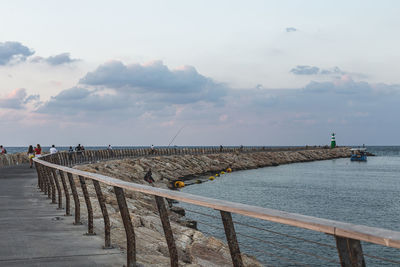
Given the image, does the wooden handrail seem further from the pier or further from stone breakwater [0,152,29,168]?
stone breakwater [0,152,29,168]

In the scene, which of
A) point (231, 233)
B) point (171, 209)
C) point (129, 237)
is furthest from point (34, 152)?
point (231, 233)

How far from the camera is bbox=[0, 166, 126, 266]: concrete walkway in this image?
A: 17.9 feet

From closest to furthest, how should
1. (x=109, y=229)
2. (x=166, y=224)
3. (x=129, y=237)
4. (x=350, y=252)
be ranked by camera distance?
(x=350, y=252) → (x=166, y=224) → (x=129, y=237) → (x=109, y=229)

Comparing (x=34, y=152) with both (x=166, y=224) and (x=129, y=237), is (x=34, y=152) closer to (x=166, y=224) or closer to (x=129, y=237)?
(x=129, y=237)

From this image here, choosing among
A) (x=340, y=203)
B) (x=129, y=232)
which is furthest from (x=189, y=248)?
(x=340, y=203)

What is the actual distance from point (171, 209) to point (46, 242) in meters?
14.9

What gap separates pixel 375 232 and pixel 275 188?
37.5 meters

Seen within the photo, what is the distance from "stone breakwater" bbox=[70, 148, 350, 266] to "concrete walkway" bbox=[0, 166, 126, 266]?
1.75 feet

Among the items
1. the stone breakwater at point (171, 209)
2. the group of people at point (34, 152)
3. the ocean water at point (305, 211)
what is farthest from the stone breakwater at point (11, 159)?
the ocean water at point (305, 211)

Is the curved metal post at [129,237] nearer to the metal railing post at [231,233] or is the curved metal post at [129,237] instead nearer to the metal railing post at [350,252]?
the metal railing post at [231,233]

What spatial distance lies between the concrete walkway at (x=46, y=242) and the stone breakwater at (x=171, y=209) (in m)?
0.53

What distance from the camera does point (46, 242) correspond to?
654 centimetres

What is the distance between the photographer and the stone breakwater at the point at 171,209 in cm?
819

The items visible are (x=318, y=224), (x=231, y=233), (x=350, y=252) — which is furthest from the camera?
(x=231, y=233)
